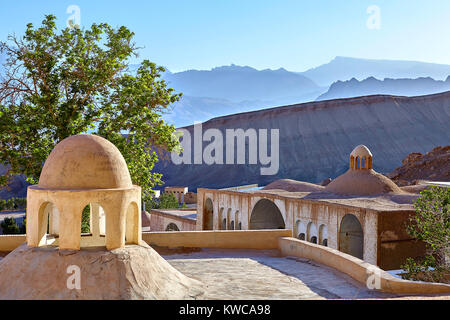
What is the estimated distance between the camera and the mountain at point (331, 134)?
84312mm

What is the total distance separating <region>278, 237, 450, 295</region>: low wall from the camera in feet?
31.1

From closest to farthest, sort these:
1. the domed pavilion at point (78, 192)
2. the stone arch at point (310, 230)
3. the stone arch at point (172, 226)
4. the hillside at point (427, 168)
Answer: the domed pavilion at point (78, 192)
the stone arch at point (310, 230)
the stone arch at point (172, 226)
the hillside at point (427, 168)

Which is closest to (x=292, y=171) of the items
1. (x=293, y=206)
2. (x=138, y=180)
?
(x=293, y=206)

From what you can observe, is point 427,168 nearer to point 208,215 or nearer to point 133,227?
point 208,215

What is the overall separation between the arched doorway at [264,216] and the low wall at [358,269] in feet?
49.3

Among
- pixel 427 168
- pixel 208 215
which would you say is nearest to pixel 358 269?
pixel 208 215

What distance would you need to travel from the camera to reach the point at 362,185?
28.9 m

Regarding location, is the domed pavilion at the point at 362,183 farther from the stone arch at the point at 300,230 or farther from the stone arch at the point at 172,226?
the stone arch at the point at 172,226

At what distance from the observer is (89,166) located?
950 centimetres

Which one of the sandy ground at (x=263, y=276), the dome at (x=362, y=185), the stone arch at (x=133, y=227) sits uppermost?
the dome at (x=362, y=185)

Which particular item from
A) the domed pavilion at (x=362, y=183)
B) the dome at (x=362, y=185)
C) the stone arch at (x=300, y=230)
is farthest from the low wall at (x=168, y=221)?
the dome at (x=362, y=185)

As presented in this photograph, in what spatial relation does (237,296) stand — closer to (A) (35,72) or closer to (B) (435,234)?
(B) (435,234)

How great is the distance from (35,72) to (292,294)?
1327 centimetres
